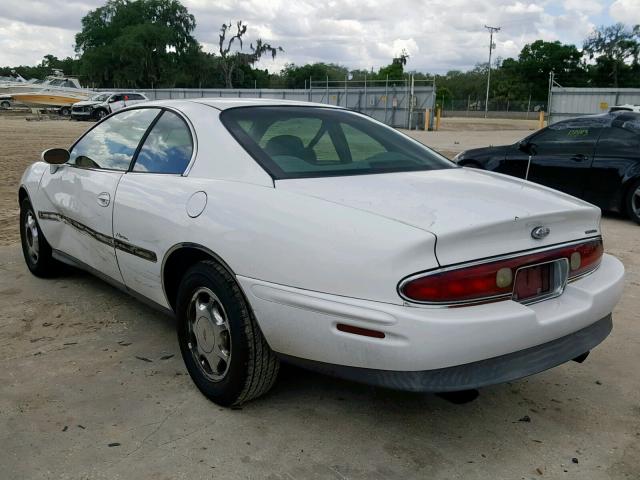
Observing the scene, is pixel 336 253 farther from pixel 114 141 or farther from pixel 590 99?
pixel 590 99

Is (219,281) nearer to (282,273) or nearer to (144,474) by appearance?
(282,273)

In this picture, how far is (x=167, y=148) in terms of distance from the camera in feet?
11.4

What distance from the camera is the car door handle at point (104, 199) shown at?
363cm

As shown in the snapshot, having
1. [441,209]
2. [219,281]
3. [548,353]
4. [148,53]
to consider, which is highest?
[148,53]

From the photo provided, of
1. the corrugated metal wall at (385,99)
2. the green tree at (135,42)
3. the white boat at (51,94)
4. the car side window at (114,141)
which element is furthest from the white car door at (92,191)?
the green tree at (135,42)

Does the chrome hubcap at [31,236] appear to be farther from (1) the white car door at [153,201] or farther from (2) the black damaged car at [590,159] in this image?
(2) the black damaged car at [590,159]

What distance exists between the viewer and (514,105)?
221 feet

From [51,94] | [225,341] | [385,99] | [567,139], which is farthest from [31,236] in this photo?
[51,94]

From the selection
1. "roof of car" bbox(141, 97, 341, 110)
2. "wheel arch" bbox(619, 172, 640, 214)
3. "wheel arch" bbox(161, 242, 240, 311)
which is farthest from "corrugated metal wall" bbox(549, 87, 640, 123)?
"wheel arch" bbox(161, 242, 240, 311)

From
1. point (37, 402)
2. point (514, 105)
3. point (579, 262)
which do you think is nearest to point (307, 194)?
point (579, 262)

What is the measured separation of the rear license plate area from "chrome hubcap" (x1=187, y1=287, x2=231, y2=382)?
1262mm

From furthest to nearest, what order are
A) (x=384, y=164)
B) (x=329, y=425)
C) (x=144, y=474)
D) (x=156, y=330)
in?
1. (x=156, y=330)
2. (x=384, y=164)
3. (x=329, y=425)
4. (x=144, y=474)

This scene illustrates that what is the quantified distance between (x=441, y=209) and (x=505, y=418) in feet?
3.72

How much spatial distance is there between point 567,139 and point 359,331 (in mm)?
7107
